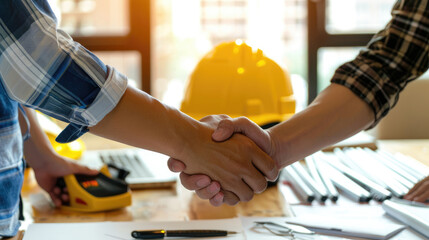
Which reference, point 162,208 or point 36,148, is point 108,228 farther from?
point 36,148

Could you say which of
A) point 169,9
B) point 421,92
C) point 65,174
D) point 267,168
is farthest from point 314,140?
point 169,9

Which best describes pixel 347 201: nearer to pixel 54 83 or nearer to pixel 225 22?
pixel 54 83

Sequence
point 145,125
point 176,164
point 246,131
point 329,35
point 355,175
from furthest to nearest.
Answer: point 329,35 < point 355,175 < point 246,131 < point 176,164 < point 145,125

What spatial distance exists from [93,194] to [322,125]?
1.80 ft

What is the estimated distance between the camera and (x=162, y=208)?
113cm

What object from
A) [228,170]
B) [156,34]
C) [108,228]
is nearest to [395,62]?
[228,170]

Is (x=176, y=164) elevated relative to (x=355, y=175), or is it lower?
elevated

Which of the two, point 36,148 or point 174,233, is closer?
point 174,233

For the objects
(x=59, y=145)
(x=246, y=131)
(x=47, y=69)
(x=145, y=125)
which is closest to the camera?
(x=47, y=69)

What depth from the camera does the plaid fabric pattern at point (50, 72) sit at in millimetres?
746

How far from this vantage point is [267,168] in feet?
3.64

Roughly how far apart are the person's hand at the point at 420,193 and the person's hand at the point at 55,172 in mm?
719

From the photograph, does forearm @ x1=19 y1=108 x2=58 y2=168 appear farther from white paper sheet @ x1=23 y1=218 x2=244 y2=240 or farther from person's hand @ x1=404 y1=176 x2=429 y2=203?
person's hand @ x1=404 y1=176 x2=429 y2=203

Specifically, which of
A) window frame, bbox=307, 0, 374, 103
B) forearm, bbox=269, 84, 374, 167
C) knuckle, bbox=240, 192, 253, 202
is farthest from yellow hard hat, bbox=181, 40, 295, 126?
window frame, bbox=307, 0, 374, 103
